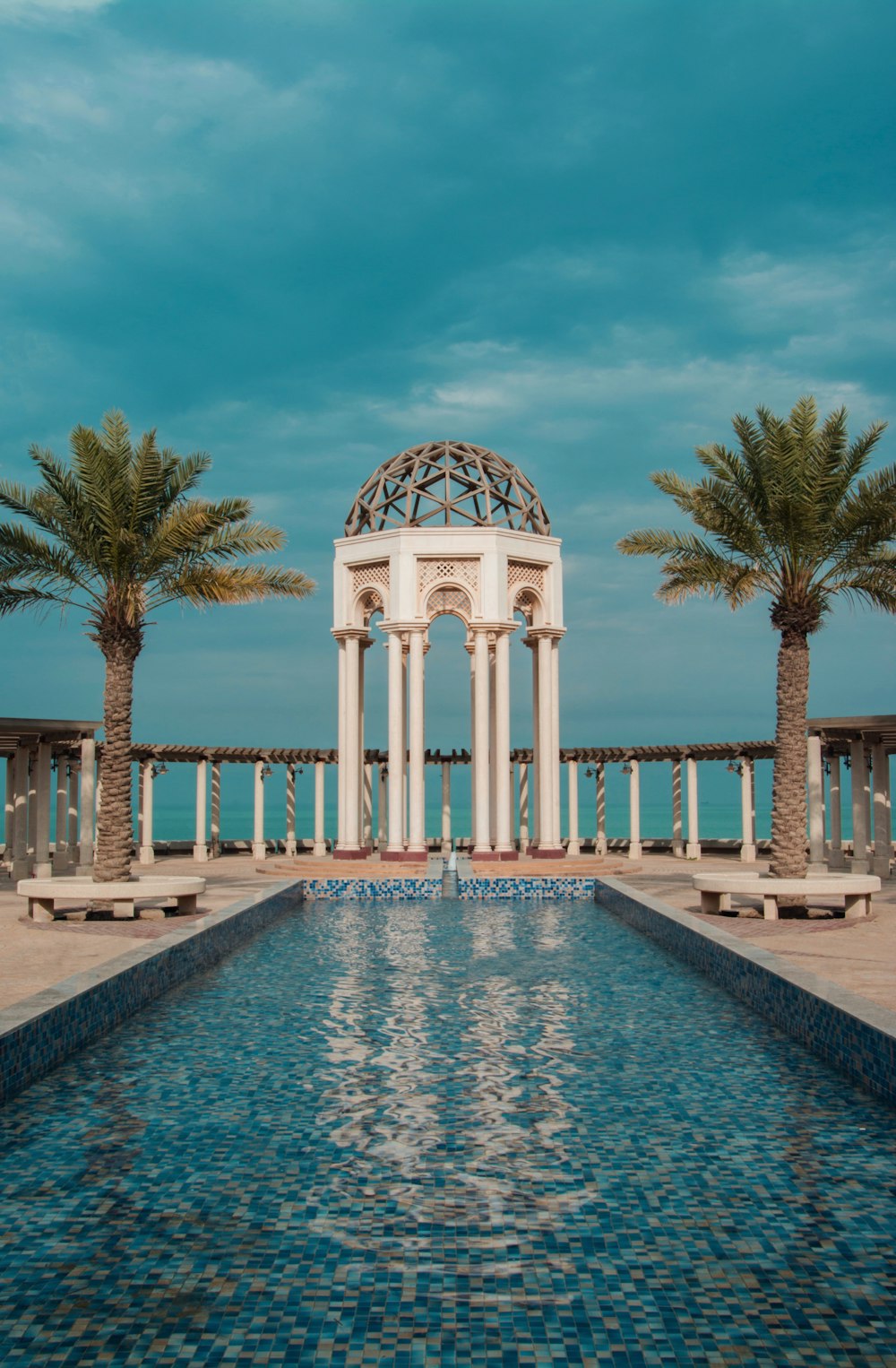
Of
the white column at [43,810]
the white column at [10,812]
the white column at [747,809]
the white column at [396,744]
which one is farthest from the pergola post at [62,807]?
the white column at [747,809]

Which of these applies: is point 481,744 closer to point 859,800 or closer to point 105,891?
point 859,800

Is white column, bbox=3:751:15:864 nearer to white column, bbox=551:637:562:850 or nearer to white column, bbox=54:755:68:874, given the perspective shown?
white column, bbox=54:755:68:874

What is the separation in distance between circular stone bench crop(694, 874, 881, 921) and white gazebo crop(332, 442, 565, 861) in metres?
9.32

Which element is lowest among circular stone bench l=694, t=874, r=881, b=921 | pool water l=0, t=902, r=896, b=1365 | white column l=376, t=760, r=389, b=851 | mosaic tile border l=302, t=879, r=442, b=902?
pool water l=0, t=902, r=896, b=1365

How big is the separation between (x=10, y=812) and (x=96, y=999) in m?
17.1

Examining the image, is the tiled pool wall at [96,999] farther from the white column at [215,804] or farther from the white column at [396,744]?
the white column at [215,804]

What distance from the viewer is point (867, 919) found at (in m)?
14.2

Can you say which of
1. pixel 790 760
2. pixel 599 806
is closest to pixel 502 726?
pixel 599 806

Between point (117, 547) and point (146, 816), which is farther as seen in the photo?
point (146, 816)

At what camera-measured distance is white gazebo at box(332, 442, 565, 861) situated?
2406cm

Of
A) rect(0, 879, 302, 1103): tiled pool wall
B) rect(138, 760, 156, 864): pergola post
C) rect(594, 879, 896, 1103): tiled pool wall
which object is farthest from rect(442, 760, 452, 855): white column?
rect(594, 879, 896, 1103): tiled pool wall

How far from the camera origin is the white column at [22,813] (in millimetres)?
22469

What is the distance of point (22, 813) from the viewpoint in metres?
23.9

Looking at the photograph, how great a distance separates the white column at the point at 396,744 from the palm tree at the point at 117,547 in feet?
27.4
